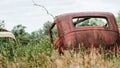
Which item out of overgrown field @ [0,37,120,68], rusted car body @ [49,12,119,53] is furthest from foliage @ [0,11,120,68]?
rusted car body @ [49,12,119,53]

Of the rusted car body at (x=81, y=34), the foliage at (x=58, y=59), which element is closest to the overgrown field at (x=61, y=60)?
the foliage at (x=58, y=59)

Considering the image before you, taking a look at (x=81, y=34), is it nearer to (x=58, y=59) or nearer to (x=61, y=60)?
(x=58, y=59)

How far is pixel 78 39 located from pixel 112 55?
82 centimetres

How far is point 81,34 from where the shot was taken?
27.2ft

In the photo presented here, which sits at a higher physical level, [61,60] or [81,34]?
[81,34]

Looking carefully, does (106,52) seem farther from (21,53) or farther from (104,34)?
(21,53)

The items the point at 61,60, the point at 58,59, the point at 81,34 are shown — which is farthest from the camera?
the point at 81,34

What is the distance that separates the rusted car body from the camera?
27.1 ft

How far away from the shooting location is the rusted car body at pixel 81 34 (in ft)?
27.1

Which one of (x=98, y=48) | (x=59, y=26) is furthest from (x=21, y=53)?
(x=98, y=48)

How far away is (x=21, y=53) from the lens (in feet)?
31.2

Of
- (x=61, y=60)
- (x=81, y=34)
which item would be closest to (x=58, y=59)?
(x=61, y=60)

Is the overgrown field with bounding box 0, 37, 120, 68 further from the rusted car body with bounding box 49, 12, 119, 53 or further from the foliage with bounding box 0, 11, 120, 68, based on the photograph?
the rusted car body with bounding box 49, 12, 119, 53

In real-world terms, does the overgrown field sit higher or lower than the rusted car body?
lower
